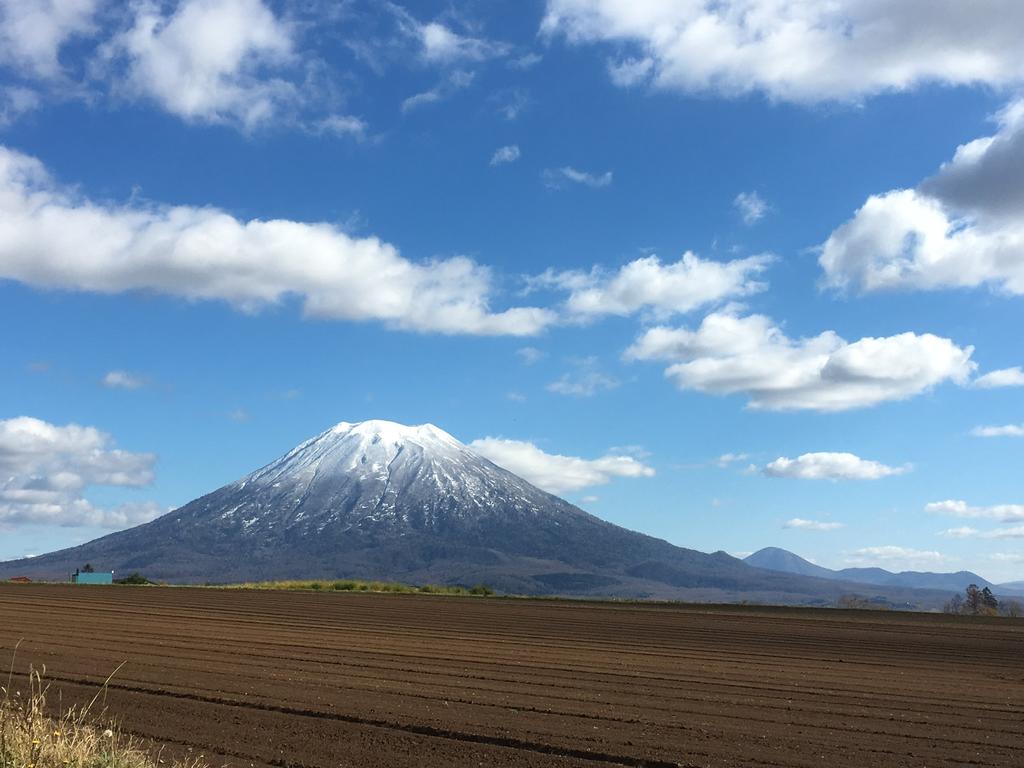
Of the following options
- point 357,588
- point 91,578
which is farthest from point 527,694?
point 91,578

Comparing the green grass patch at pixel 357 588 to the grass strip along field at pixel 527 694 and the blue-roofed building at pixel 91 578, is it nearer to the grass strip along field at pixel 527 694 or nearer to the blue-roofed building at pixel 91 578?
the blue-roofed building at pixel 91 578

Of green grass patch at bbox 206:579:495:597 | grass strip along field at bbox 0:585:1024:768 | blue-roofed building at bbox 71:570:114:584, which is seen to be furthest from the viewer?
blue-roofed building at bbox 71:570:114:584

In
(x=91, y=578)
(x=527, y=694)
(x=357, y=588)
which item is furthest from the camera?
Result: (x=91, y=578)

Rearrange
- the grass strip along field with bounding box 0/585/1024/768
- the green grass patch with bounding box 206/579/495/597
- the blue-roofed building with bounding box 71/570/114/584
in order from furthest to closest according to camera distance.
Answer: the blue-roofed building with bounding box 71/570/114/584 < the green grass patch with bounding box 206/579/495/597 < the grass strip along field with bounding box 0/585/1024/768

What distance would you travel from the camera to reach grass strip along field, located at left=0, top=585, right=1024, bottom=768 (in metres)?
14.4

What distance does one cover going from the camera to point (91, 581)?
109m

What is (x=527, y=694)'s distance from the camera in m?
19.8

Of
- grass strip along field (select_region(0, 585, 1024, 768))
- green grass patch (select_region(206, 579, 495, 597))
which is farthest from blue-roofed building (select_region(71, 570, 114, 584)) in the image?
grass strip along field (select_region(0, 585, 1024, 768))

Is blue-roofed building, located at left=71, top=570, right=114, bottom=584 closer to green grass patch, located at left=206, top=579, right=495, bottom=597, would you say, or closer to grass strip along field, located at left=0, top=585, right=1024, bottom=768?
green grass patch, located at left=206, top=579, right=495, bottom=597

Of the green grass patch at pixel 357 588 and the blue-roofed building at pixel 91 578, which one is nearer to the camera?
the green grass patch at pixel 357 588

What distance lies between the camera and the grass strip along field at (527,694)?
14.4m

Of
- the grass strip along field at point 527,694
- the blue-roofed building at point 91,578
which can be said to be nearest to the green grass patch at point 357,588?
the blue-roofed building at point 91,578

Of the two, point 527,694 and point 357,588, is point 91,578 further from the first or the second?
point 527,694

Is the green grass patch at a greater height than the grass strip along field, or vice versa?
the green grass patch
